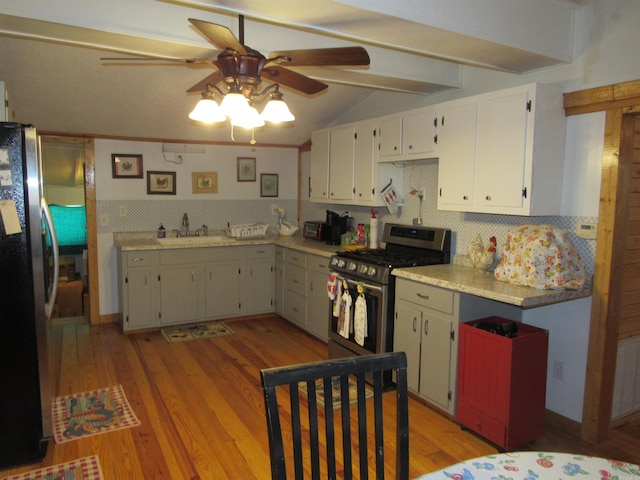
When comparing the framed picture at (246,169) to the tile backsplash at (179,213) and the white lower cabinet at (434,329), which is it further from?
the white lower cabinet at (434,329)

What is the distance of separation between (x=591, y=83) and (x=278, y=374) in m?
2.66

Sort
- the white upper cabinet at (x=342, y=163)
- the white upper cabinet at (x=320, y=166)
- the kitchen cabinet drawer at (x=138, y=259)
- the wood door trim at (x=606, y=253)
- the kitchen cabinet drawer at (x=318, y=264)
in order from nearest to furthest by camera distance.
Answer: the wood door trim at (x=606, y=253), the kitchen cabinet drawer at (x=318, y=264), the white upper cabinet at (x=342, y=163), the kitchen cabinet drawer at (x=138, y=259), the white upper cabinet at (x=320, y=166)

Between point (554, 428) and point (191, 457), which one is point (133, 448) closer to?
point (191, 457)

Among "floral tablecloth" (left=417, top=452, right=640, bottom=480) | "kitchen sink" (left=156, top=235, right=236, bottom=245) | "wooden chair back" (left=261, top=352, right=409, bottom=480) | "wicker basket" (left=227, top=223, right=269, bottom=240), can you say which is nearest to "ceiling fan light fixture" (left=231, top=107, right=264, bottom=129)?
"wooden chair back" (left=261, top=352, right=409, bottom=480)

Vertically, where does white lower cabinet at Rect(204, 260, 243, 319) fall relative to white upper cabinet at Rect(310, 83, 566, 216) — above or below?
below

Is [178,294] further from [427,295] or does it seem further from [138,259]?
[427,295]

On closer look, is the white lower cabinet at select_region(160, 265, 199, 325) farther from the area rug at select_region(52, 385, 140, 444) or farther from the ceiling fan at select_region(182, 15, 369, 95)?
the ceiling fan at select_region(182, 15, 369, 95)

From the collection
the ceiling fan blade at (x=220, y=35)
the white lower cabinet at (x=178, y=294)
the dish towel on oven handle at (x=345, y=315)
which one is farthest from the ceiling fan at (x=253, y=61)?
the white lower cabinet at (x=178, y=294)

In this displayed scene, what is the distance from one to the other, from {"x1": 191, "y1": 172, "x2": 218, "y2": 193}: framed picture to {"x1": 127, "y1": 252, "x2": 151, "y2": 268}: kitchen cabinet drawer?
3.42 ft

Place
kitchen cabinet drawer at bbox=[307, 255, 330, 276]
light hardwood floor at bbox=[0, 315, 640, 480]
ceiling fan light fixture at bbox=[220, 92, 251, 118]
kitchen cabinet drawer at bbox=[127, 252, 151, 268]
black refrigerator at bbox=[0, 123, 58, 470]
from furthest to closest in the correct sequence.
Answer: kitchen cabinet drawer at bbox=[127, 252, 151, 268] < kitchen cabinet drawer at bbox=[307, 255, 330, 276] < light hardwood floor at bbox=[0, 315, 640, 480] < black refrigerator at bbox=[0, 123, 58, 470] < ceiling fan light fixture at bbox=[220, 92, 251, 118]

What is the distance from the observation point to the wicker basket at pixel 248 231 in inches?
207

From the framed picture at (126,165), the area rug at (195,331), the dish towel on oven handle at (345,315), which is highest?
the framed picture at (126,165)

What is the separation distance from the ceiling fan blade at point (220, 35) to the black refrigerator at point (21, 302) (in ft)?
4.38

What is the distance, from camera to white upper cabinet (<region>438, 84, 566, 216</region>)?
2.88 meters
